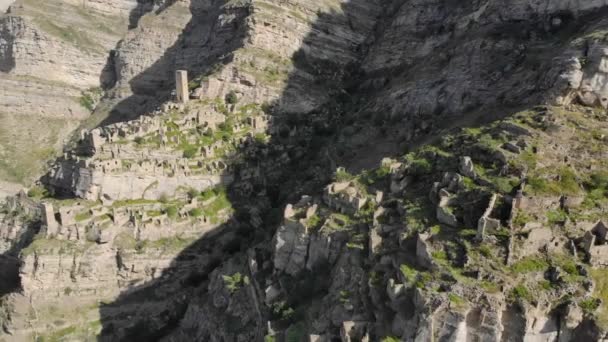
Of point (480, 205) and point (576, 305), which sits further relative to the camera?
point (480, 205)

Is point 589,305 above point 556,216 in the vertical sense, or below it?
below

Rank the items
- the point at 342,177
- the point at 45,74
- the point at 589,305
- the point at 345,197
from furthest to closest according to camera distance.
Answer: the point at 45,74
the point at 342,177
the point at 345,197
the point at 589,305

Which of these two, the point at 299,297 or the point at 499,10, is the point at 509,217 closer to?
the point at 299,297

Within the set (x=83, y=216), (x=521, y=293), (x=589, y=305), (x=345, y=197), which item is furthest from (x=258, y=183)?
(x=589, y=305)

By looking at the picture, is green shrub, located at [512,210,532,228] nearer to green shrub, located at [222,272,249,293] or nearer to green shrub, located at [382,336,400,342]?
green shrub, located at [382,336,400,342]

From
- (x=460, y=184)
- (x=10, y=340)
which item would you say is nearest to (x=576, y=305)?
(x=460, y=184)

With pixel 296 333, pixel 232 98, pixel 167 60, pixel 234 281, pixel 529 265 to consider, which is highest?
pixel 167 60

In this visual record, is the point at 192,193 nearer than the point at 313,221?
No

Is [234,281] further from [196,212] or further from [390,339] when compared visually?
[390,339]

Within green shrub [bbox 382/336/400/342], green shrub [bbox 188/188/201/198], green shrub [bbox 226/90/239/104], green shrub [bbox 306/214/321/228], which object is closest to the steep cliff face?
green shrub [bbox 226/90/239/104]
